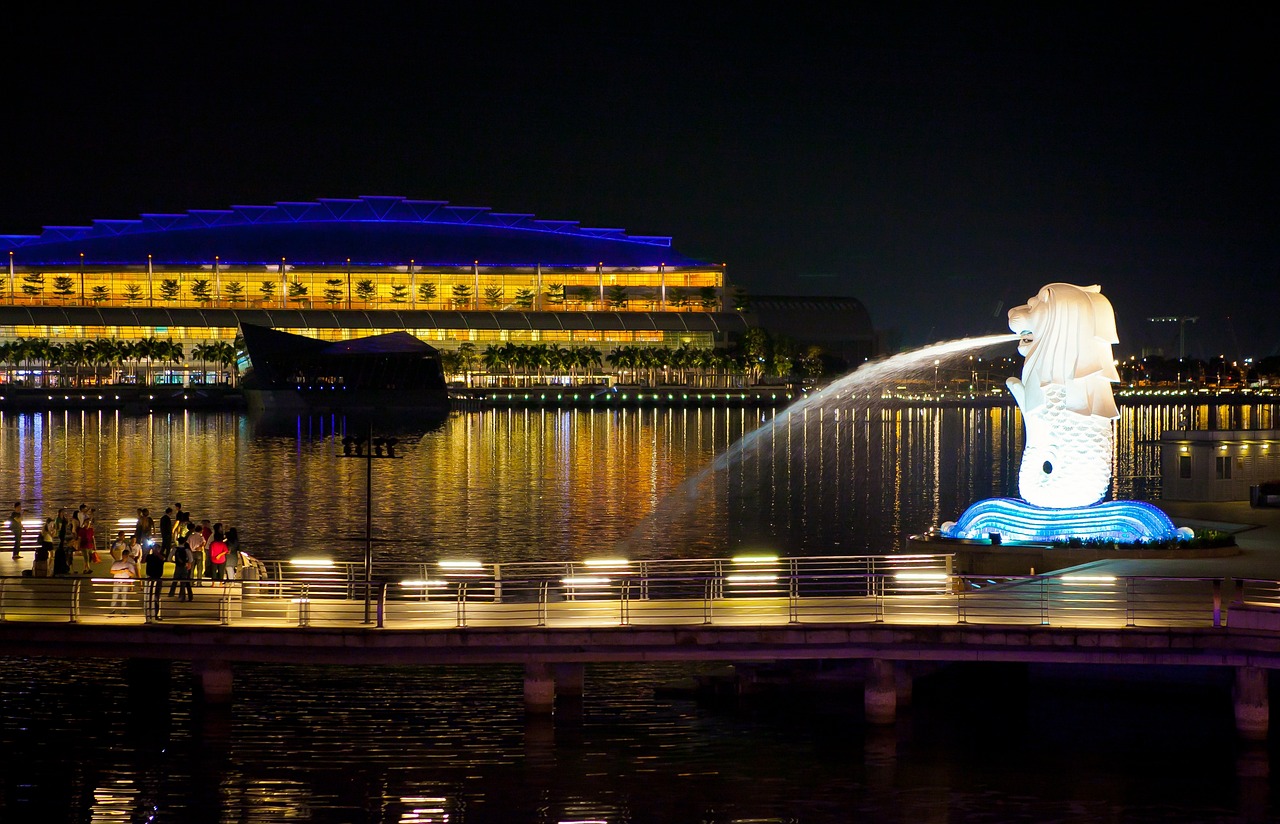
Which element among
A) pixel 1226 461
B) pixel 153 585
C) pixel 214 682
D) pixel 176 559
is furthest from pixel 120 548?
pixel 1226 461

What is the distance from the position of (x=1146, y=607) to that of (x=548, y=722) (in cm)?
1160

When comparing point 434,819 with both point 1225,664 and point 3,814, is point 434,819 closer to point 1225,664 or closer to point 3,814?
point 3,814

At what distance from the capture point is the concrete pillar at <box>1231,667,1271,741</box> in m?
27.1

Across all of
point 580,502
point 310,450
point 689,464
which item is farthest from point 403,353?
point 580,502

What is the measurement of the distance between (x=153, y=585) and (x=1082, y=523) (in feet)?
72.4

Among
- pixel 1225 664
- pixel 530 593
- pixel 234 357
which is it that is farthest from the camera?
pixel 234 357

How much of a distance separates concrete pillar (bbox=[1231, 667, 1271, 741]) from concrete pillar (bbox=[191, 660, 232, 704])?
19.0 meters

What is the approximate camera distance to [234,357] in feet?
616

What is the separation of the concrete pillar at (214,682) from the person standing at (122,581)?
6.17 feet

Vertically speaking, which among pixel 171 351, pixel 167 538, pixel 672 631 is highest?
pixel 171 351

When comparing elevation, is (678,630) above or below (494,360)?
below

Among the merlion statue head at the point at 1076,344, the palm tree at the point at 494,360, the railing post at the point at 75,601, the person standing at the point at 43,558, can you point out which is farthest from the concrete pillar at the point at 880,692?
the palm tree at the point at 494,360

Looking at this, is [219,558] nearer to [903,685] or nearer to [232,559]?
[232,559]

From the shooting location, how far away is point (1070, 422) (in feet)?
123
